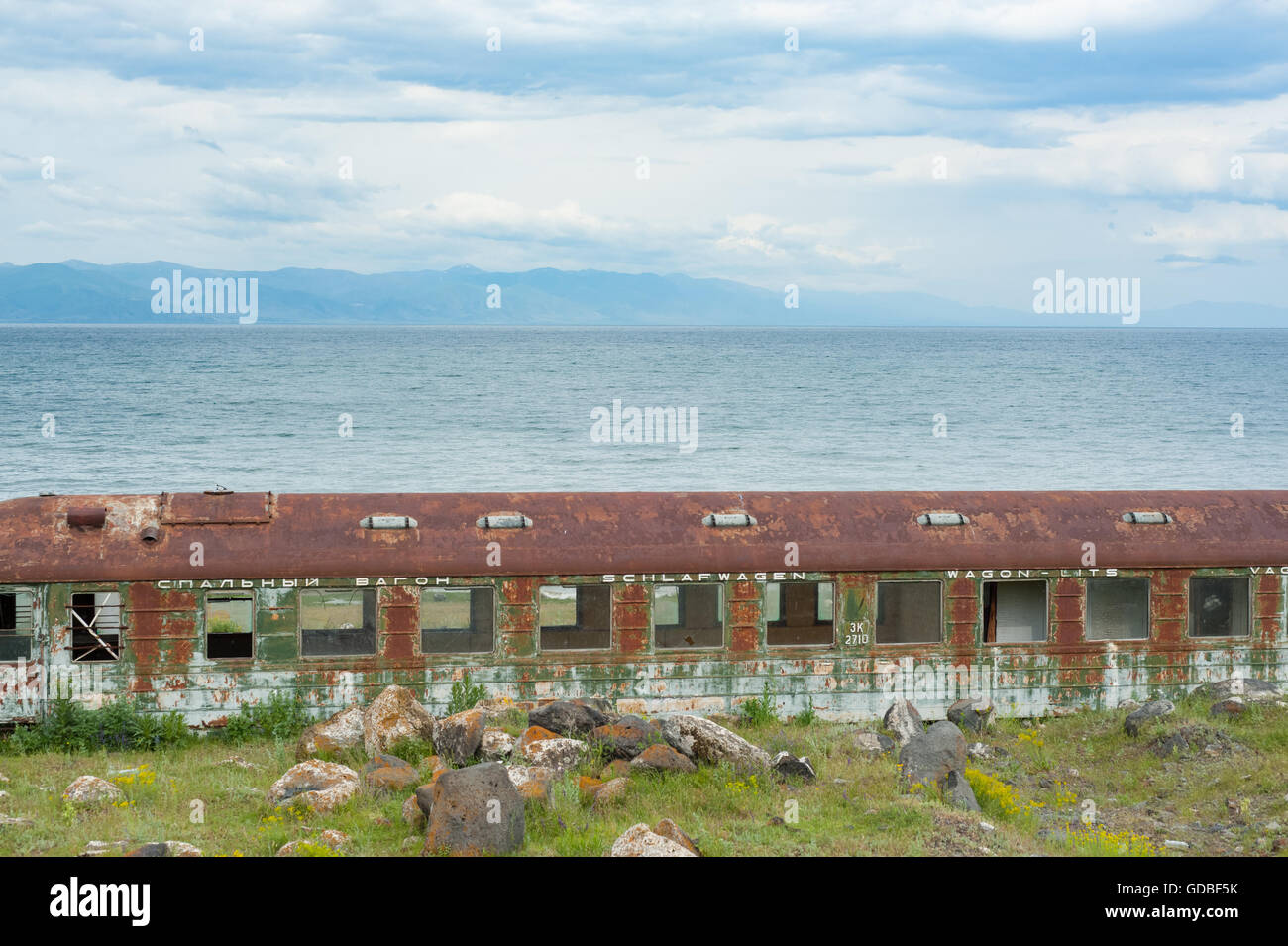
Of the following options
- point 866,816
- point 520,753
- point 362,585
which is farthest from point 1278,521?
point 362,585

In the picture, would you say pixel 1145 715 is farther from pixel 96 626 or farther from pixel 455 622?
pixel 96 626

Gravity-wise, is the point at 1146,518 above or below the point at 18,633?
above

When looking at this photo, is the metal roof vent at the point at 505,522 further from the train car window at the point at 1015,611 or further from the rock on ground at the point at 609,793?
the train car window at the point at 1015,611

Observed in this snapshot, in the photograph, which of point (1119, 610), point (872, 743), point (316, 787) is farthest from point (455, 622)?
point (1119, 610)

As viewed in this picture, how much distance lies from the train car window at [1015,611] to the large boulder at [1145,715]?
1.61 m

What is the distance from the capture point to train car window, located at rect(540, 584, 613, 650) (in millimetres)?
15383

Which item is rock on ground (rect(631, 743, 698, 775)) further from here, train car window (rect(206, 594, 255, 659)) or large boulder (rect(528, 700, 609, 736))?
train car window (rect(206, 594, 255, 659))

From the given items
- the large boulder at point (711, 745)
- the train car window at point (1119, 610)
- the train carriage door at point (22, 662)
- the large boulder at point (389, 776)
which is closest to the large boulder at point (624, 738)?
the large boulder at point (711, 745)

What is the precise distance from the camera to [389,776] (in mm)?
12359

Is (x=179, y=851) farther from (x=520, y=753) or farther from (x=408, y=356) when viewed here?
(x=408, y=356)

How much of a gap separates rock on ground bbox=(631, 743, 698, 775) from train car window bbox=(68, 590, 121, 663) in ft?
20.7

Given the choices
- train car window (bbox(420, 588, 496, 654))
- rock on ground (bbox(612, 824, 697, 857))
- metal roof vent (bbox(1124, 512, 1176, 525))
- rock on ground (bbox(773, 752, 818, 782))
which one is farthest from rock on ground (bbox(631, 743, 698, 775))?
metal roof vent (bbox(1124, 512, 1176, 525))

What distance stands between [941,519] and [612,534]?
4296 mm

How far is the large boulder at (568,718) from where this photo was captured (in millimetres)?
13781
